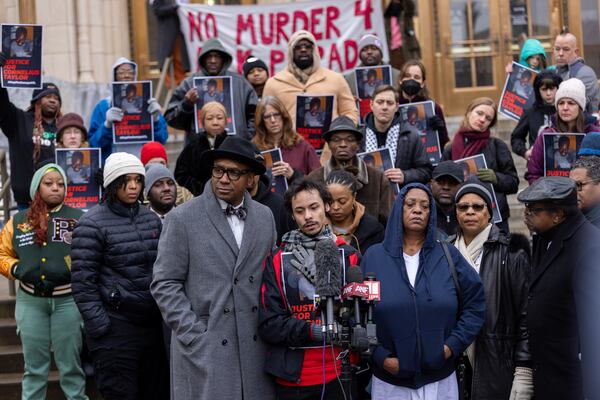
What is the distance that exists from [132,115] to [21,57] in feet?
3.56

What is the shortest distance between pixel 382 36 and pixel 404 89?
3.56m

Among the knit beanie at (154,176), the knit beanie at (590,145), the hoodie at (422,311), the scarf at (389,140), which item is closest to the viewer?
the hoodie at (422,311)

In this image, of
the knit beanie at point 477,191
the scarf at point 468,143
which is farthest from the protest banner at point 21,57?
the knit beanie at point 477,191

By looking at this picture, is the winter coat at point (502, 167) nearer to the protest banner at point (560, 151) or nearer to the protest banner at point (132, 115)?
the protest banner at point (560, 151)

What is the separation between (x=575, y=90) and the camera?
916cm

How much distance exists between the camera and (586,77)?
10.9m

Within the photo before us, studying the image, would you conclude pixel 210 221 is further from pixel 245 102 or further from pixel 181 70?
pixel 181 70

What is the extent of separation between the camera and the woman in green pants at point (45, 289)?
8.59m

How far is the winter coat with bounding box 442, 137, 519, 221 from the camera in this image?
9.48 meters

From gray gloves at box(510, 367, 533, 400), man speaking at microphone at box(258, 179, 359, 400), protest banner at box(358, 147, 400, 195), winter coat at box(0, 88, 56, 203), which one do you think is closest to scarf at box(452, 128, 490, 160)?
protest banner at box(358, 147, 400, 195)

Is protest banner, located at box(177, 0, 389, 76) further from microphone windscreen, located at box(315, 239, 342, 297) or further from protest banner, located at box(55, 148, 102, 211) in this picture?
microphone windscreen, located at box(315, 239, 342, 297)

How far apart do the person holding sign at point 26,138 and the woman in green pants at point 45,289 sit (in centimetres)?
149

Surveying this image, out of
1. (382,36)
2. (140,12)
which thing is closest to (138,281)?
(382,36)

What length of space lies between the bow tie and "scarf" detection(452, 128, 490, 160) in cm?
342
